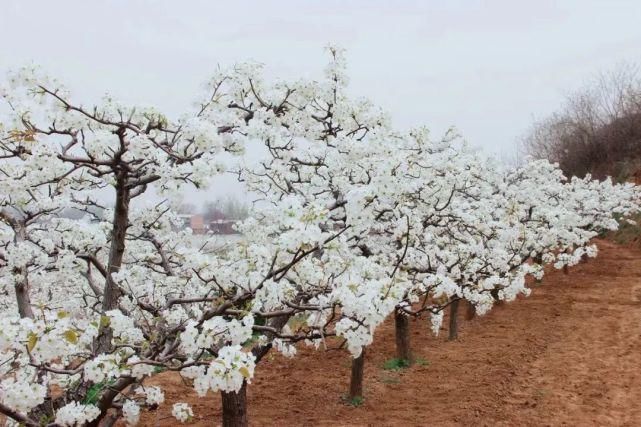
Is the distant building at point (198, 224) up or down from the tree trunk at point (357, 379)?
up

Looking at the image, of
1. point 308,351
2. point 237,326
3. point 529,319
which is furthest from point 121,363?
point 529,319

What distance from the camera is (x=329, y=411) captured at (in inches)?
337

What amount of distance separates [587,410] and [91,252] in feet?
24.2

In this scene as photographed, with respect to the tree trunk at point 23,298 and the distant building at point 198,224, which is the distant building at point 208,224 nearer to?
the distant building at point 198,224

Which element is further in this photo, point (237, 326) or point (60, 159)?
point (60, 159)

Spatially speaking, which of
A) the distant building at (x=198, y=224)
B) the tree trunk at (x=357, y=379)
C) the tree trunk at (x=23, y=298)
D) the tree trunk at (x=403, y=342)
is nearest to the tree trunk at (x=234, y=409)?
the tree trunk at (x=23, y=298)

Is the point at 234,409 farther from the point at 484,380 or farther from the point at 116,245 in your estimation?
the point at 484,380

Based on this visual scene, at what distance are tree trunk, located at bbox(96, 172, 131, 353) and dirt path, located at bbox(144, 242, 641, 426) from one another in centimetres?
373

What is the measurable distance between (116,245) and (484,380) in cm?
Answer: 720

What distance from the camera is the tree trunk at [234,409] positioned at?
643 centimetres

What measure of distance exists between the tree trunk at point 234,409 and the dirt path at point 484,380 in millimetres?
1721

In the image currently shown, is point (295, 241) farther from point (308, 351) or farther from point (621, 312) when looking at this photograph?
point (621, 312)

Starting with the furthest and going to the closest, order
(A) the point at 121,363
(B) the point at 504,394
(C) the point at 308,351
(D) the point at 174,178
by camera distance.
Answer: (C) the point at 308,351
(B) the point at 504,394
(D) the point at 174,178
(A) the point at 121,363

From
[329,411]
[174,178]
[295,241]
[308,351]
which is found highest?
[174,178]
